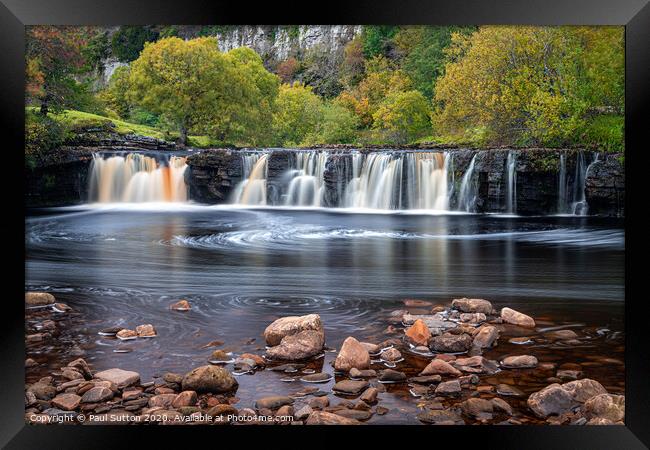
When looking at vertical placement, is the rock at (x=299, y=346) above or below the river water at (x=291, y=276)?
below

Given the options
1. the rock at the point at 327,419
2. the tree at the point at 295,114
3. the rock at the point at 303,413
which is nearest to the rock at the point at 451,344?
the rock at the point at 327,419

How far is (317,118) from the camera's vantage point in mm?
5316

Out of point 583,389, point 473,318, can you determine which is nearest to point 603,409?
point 583,389

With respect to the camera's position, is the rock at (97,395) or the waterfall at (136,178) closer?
the rock at (97,395)

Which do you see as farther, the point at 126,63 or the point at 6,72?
the point at 126,63

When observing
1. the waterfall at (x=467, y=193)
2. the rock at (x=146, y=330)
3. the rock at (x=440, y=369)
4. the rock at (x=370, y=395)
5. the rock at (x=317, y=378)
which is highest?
the waterfall at (x=467, y=193)

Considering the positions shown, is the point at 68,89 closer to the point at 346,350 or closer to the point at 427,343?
the point at 346,350

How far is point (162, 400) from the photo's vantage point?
3.56 metres

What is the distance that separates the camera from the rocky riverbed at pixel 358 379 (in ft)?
11.4

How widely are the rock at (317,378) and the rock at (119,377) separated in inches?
42.0

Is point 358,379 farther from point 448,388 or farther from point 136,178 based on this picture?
point 136,178

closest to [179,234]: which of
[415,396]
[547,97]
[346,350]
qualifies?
[346,350]

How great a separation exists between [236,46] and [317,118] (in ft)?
3.12

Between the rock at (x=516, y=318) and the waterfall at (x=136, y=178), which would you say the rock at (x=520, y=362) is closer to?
the rock at (x=516, y=318)
